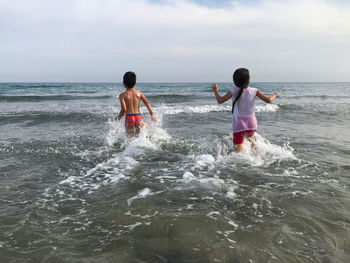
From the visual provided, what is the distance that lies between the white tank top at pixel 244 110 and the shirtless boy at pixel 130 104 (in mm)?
2174

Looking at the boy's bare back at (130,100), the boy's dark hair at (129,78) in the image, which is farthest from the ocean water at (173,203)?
the boy's dark hair at (129,78)

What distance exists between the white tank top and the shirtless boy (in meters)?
2.17

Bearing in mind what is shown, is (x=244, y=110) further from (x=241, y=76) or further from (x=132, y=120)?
(x=132, y=120)

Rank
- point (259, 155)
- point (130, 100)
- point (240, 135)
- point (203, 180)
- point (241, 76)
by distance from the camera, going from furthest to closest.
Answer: point (130, 100) → point (259, 155) → point (240, 135) → point (241, 76) → point (203, 180)

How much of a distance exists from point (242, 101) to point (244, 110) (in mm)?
179

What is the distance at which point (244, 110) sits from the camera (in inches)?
198

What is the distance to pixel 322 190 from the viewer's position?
12.3ft

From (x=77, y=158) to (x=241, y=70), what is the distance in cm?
369

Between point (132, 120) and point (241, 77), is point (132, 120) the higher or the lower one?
the lower one

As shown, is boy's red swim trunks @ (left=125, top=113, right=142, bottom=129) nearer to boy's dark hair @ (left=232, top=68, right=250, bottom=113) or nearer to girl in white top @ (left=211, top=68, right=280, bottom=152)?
girl in white top @ (left=211, top=68, right=280, bottom=152)

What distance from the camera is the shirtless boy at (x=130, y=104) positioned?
20.3ft

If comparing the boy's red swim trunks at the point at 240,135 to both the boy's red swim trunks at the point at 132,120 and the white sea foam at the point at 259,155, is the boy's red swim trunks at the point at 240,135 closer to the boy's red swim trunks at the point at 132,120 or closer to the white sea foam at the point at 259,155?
the white sea foam at the point at 259,155

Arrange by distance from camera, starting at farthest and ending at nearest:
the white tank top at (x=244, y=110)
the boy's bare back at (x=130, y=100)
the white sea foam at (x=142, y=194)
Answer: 1. the boy's bare back at (x=130, y=100)
2. the white tank top at (x=244, y=110)
3. the white sea foam at (x=142, y=194)

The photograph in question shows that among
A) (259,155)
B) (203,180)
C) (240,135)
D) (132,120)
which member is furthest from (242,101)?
(132,120)
